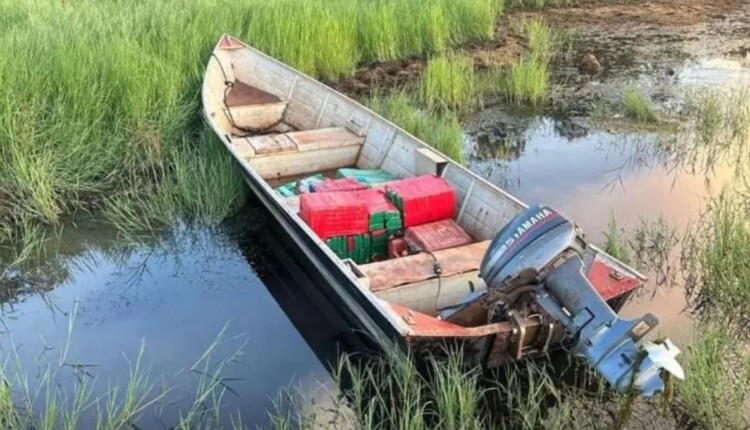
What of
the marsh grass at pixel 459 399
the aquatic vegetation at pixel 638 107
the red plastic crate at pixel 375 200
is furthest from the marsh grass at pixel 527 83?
the marsh grass at pixel 459 399

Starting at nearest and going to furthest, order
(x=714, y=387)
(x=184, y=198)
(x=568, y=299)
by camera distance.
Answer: (x=568, y=299)
(x=714, y=387)
(x=184, y=198)

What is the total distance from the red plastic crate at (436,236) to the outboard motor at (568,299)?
853 millimetres

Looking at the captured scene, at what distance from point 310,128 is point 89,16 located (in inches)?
131

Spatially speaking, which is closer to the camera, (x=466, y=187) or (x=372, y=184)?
(x=466, y=187)

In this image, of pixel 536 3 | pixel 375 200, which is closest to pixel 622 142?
pixel 375 200

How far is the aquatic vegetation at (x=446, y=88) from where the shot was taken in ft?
25.7

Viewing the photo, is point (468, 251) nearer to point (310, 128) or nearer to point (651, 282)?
point (651, 282)

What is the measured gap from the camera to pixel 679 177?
20.6 feet

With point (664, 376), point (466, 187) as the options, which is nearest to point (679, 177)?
point (466, 187)

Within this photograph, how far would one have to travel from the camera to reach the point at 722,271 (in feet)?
14.5

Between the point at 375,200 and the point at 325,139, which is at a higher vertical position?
the point at 375,200

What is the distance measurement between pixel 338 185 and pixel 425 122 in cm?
178

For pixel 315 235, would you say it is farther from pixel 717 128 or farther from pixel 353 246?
pixel 717 128

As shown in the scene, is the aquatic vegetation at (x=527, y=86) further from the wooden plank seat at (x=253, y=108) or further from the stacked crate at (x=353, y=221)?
the stacked crate at (x=353, y=221)
